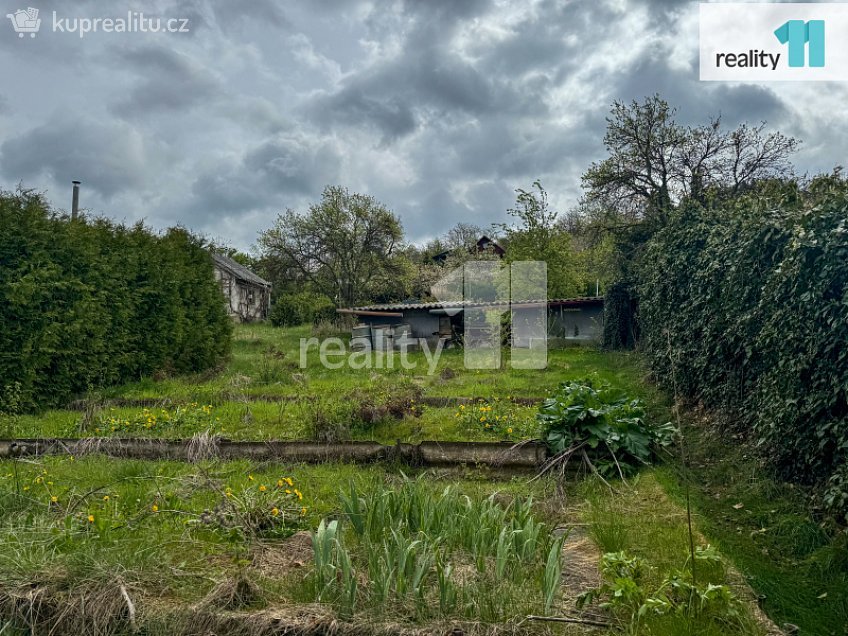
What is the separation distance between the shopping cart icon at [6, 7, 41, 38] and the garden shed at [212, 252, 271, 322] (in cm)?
2499

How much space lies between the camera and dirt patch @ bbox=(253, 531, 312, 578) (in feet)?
10.4

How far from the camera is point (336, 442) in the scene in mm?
6078

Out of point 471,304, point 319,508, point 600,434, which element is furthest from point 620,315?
point 319,508

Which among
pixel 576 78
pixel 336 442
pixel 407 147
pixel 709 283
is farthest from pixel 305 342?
pixel 709 283

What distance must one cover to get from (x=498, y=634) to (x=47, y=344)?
9648mm

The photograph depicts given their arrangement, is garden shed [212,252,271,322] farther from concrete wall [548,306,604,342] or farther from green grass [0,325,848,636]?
green grass [0,325,848,636]

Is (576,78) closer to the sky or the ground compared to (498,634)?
closer to the sky

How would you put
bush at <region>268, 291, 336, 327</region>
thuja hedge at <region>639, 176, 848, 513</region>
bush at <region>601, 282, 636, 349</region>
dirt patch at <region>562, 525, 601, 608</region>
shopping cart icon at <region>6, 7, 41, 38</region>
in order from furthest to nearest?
bush at <region>268, 291, 336, 327</region>
bush at <region>601, 282, 636, 349</region>
shopping cart icon at <region>6, 7, 41, 38</region>
thuja hedge at <region>639, 176, 848, 513</region>
dirt patch at <region>562, 525, 601, 608</region>

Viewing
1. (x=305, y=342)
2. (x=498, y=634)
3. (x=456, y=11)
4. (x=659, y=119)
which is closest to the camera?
(x=498, y=634)

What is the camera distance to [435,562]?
3.04 m

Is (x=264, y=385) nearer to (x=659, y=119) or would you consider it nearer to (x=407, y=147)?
(x=407, y=147)

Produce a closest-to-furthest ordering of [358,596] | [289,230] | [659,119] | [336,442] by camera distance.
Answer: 1. [358,596]
2. [336,442]
3. [659,119]
4. [289,230]

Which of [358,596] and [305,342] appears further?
[305,342]

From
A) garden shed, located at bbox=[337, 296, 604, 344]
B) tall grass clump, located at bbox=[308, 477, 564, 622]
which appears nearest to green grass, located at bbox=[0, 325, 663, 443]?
tall grass clump, located at bbox=[308, 477, 564, 622]
